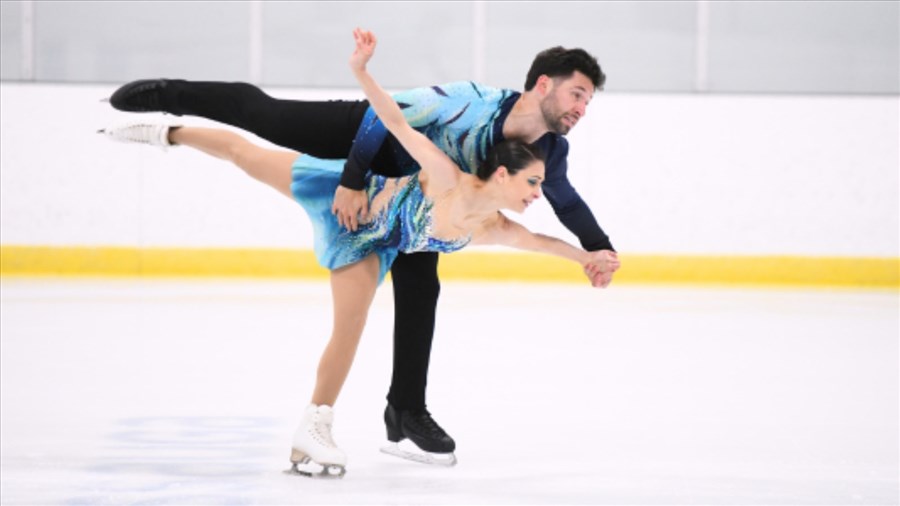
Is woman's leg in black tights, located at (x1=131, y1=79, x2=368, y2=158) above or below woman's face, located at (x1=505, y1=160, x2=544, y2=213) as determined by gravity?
above

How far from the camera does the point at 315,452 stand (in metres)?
3.34

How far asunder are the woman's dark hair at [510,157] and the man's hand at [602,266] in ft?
1.37

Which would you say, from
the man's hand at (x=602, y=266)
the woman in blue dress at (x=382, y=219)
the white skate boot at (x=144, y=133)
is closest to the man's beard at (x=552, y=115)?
the woman in blue dress at (x=382, y=219)

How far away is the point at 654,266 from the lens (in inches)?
353

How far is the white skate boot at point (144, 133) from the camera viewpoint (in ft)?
12.6

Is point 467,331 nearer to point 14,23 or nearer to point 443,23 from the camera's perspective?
point 443,23

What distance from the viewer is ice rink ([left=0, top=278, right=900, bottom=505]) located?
10.7ft

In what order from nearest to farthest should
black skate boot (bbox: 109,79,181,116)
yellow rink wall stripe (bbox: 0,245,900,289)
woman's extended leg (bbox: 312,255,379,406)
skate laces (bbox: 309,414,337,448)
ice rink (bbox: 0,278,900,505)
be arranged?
1. ice rink (bbox: 0,278,900,505)
2. skate laces (bbox: 309,414,337,448)
3. woman's extended leg (bbox: 312,255,379,406)
4. black skate boot (bbox: 109,79,181,116)
5. yellow rink wall stripe (bbox: 0,245,900,289)

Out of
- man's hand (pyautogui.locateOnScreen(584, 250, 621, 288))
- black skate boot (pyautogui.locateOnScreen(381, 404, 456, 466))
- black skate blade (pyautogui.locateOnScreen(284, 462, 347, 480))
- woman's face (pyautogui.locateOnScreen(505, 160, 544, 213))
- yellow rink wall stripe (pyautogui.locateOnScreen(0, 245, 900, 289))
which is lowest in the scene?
black skate blade (pyautogui.locateOnScreen(284, 462, 347, 480))

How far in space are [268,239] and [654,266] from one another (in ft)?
8.59

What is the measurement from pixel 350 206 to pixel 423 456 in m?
0.72

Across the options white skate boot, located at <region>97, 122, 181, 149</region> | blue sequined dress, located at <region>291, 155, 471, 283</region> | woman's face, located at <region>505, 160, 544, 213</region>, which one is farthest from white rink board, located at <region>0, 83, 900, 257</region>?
woman's face, located at <region>505, 160, 544, 213</region>

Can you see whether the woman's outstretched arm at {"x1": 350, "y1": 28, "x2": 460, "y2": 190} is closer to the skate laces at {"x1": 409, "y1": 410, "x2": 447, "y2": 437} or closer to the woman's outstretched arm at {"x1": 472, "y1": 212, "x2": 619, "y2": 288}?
the woman's outstretched arm at {"x1": 472, "y1": 212, "x2": 619, "y2": 288}

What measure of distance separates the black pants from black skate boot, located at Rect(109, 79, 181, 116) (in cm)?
22
